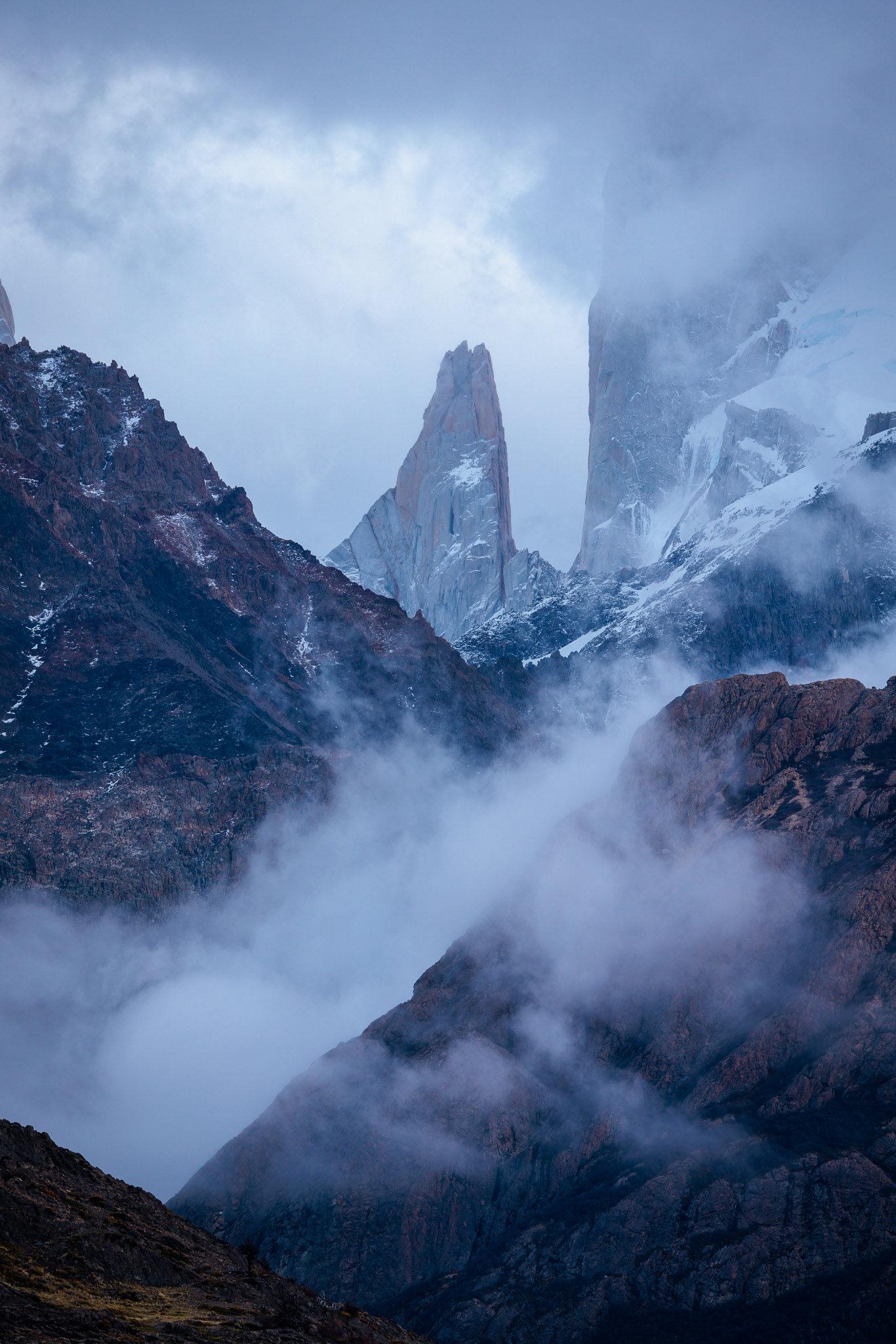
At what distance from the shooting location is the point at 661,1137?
149500 mm

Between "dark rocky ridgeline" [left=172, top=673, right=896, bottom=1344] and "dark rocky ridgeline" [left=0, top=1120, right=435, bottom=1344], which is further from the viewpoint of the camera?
"dark rocky ridgeline" [left=172, top=673, right=896, bottom=1344]

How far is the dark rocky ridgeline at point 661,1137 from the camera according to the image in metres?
126

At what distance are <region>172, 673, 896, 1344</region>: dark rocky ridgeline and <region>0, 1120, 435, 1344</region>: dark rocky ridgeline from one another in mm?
47092

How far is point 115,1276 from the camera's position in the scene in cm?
7281

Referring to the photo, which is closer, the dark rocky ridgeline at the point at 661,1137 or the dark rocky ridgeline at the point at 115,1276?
the dark rocky ridgeline at the point at 115,1276

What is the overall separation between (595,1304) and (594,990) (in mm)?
56777

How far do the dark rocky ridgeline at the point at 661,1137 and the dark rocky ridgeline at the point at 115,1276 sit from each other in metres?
47.1

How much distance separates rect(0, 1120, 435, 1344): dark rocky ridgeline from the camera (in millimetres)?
63656

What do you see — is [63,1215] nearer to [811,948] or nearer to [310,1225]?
[310,1225]

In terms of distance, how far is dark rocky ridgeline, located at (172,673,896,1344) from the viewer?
125938 mm

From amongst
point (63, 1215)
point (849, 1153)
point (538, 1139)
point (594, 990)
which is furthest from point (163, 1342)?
point (594, 990)

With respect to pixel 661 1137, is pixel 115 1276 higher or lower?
higher

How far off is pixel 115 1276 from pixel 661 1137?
296ft

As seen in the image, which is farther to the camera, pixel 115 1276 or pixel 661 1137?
pixel 661 1137
